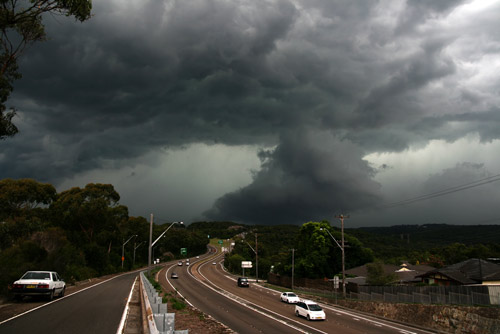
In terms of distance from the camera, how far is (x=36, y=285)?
20016mm

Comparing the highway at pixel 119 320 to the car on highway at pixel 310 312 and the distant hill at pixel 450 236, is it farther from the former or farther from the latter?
the distant hill at pixel 450 236

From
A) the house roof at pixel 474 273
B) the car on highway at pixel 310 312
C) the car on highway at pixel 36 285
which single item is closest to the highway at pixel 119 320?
the car on highway at pixel 310 312

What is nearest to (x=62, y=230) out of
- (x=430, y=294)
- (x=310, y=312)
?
(x=310, y=312)

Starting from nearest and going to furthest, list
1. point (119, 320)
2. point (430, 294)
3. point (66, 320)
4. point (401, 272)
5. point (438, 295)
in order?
point (66, 320) < point (119, 320) < point (438, 295) < point (430, 294) < point (401, 272)

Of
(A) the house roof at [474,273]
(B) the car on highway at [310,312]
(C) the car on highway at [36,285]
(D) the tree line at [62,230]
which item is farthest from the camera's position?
(A) the house roof at [474,273]

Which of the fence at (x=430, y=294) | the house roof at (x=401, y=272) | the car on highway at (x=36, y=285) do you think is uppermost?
the car on highway at (x=36, y=285)

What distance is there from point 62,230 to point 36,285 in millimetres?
40926

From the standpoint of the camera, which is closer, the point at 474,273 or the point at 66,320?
the point at 66,320

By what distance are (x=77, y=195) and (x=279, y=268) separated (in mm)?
41883

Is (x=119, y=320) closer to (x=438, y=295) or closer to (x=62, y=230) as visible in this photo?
(x=438, y=295)

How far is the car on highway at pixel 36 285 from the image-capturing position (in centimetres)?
1953

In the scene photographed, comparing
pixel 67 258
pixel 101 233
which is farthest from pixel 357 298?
pixel 101 233

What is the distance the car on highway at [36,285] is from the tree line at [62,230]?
1802 mm

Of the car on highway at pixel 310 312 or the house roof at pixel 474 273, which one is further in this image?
the house roof at pixel 474 273
